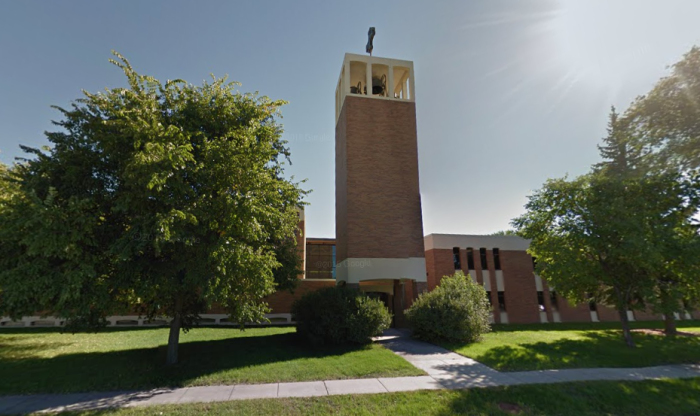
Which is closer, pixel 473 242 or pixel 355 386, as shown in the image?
pixel 355 386

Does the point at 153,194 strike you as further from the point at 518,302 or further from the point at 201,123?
the point at 518,302

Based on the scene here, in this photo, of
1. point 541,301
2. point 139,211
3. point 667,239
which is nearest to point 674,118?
point 667,239

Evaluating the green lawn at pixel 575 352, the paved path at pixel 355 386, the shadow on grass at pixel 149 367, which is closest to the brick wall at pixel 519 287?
the green lawn at pixel 575 352

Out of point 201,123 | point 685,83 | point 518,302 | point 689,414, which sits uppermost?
point 685,83

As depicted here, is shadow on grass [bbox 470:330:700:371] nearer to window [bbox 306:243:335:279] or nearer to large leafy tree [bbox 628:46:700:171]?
large leafy tree [bbox 628:46:700:171]

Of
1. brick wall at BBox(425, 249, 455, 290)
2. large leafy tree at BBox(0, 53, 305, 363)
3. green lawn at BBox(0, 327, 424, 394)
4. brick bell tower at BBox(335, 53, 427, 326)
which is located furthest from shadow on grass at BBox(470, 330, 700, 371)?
brick wall at BBox(425, 249, 455, 290)

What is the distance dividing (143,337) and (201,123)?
12512 mm

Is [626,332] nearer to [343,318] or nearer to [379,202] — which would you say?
[343,318]

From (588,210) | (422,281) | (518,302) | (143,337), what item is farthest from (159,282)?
(518,302)

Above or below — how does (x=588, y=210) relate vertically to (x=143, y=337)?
above

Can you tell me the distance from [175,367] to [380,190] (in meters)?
13.8

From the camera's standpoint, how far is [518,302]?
2681 centimetres

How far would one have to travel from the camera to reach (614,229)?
1359 cm

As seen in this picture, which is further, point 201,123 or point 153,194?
point 201,123
